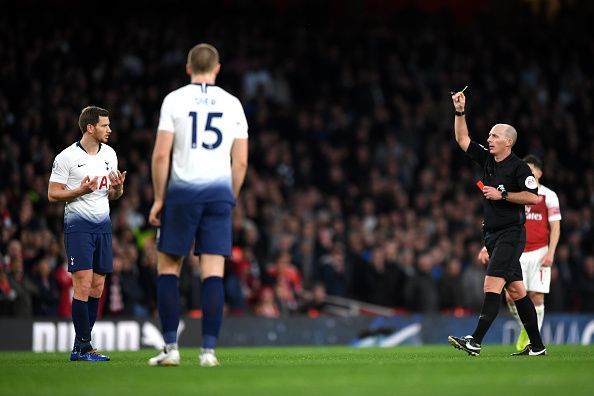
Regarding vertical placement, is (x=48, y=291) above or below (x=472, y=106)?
below

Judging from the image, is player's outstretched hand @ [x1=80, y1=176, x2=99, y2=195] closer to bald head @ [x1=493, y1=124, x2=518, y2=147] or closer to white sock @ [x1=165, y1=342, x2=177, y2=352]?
white sock @ [x1=165, y1=342, x2=177, y2=352]

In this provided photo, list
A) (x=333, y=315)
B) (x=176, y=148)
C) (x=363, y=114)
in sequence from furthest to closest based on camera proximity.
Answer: (x=363, y=114) < (x=333, y=315) < (x=176, y=148)

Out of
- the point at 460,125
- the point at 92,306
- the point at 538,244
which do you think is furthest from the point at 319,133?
the point at 92,306

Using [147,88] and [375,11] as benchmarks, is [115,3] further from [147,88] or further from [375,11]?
[375,11]

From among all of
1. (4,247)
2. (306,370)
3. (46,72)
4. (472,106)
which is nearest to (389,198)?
(472,106)

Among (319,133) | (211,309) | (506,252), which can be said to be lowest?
(211,309)

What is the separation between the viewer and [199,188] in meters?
8.64

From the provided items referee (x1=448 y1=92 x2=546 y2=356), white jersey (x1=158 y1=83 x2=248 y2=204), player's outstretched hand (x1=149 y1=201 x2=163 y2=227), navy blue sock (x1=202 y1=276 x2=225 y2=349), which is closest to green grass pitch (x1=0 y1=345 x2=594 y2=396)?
navy blue sock (x1=202 y1=276 x2=225 y2=349)

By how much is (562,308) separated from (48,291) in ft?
34.4

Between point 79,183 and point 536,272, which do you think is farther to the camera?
point 536,272

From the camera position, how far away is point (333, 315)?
65.1 feet

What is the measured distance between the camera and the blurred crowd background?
18625 millimetres

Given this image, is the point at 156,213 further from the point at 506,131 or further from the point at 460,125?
the point at 506,131

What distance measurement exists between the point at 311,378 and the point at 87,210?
3828mm
